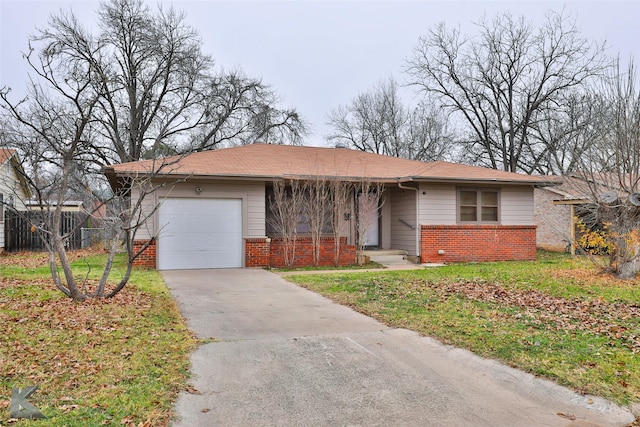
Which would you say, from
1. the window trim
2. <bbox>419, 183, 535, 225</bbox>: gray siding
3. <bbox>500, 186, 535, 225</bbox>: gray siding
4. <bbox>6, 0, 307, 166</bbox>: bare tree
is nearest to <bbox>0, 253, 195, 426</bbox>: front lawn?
<bbox>419, 183, 535, 225</bbox>: gray siding

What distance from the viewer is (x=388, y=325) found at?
639cm

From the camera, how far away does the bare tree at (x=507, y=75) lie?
82.5 ft

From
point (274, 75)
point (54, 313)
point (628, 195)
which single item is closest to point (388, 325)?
point (54, 313)

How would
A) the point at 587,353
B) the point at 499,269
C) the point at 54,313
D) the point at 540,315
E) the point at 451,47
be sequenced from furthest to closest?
the point at 451,47
the point at 499,269
the point at 540,315
the point at 54,313
the point at 587,353

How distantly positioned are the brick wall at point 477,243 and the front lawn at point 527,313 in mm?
2667

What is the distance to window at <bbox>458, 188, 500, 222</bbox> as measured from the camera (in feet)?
49.3

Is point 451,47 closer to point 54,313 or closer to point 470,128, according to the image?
point 470,128

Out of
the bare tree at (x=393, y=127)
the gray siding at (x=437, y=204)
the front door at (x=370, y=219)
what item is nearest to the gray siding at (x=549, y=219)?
the gray siding at (x=437, y=204)

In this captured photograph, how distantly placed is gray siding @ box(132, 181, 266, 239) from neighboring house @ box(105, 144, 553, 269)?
0.03 meters

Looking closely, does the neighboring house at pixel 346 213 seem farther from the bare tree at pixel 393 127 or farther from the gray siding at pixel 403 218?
the bare tree at pixel 393 127

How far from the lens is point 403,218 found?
1530 cm

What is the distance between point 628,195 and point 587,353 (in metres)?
6.15

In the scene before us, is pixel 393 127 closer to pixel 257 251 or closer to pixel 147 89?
pixel 147 89

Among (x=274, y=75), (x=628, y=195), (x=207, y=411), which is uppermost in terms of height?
(x=274, y=75)
